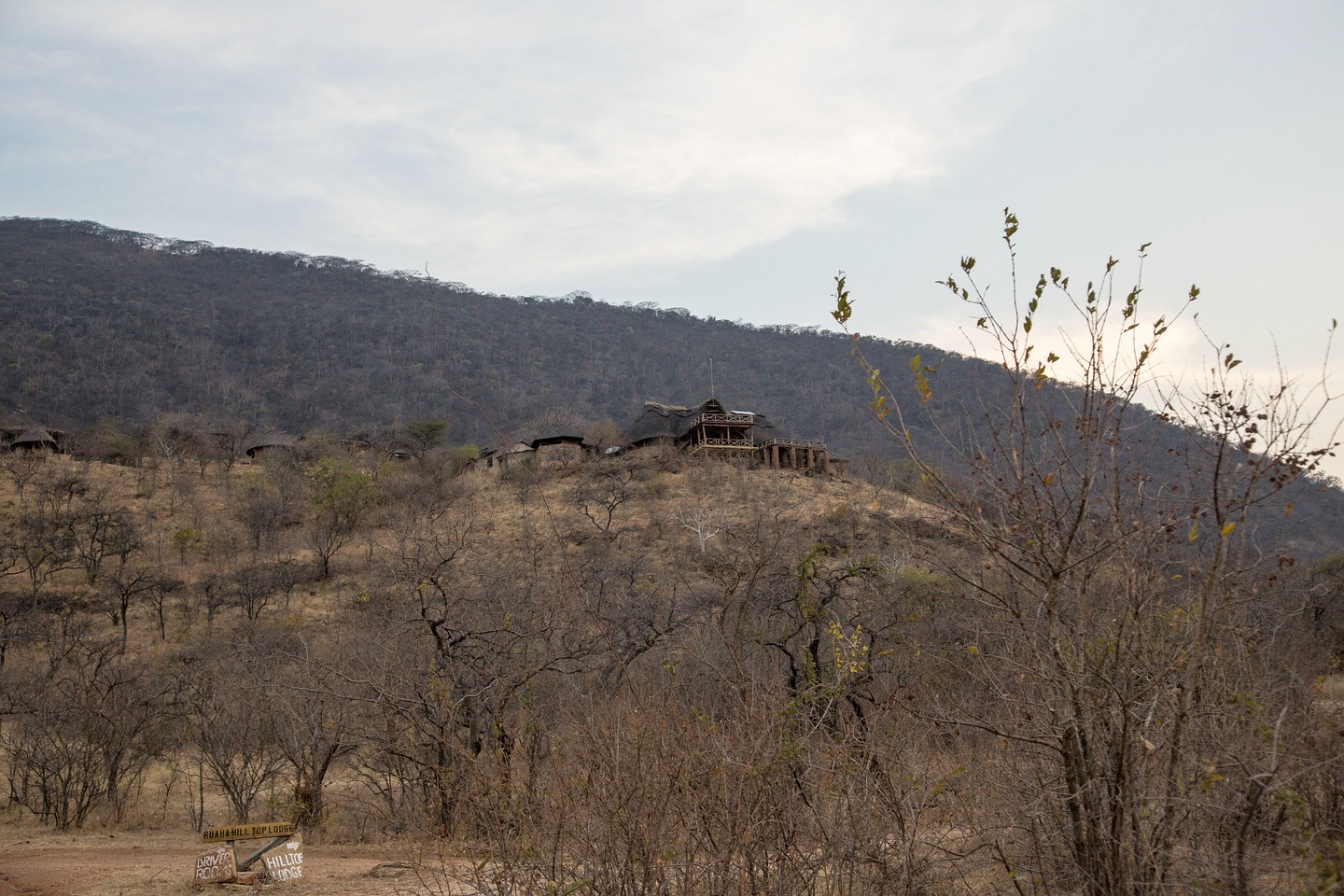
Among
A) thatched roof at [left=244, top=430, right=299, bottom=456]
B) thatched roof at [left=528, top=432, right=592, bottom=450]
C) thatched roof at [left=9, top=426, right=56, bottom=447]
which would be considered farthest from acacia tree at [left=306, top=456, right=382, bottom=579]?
thatched roof at [left=9, top=426, right=56, bottom=447]

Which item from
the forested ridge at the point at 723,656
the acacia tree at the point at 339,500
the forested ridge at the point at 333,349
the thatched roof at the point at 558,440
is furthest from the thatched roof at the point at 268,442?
the thatched roof at the point at 558,440

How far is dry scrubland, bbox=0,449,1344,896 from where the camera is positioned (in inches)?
161

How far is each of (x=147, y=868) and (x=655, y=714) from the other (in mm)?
8482

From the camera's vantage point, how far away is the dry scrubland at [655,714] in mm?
4090

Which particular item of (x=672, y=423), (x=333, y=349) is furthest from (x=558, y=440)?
(x=333, y=349)

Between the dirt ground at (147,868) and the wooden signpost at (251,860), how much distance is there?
0.12m

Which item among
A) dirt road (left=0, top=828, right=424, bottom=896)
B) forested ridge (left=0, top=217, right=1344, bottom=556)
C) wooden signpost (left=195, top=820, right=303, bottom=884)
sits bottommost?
dirt road (left=0, top=828, right=424, bottom=896)

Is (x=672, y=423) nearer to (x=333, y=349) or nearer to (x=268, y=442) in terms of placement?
(x=268, y=442)

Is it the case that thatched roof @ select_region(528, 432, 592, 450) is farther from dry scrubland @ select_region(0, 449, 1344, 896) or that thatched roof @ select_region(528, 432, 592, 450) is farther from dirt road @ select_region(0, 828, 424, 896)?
dirt road @ select_region(0, 828, 424, 896)

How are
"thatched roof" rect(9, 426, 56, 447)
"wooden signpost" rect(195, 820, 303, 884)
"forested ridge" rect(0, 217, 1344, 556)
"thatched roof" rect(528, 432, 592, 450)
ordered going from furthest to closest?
"forested ridge" rect(0, 217, 1344, 556), "thatched roof" rect(528, 432, 592, 450), "thatched roof" rect(9, 426, 56, 447), "wooden signpost" rect(195, 820, 303, 884)

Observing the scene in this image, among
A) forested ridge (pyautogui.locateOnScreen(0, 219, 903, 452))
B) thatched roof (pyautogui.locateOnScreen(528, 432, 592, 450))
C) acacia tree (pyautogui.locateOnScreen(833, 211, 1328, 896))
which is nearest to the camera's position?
acacia tree (pyautogui.locateOnScreen(833, 211, 1328, 896))

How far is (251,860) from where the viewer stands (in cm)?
870

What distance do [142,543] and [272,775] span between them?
90.7ft

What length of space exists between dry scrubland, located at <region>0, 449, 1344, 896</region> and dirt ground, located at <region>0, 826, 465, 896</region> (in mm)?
107
